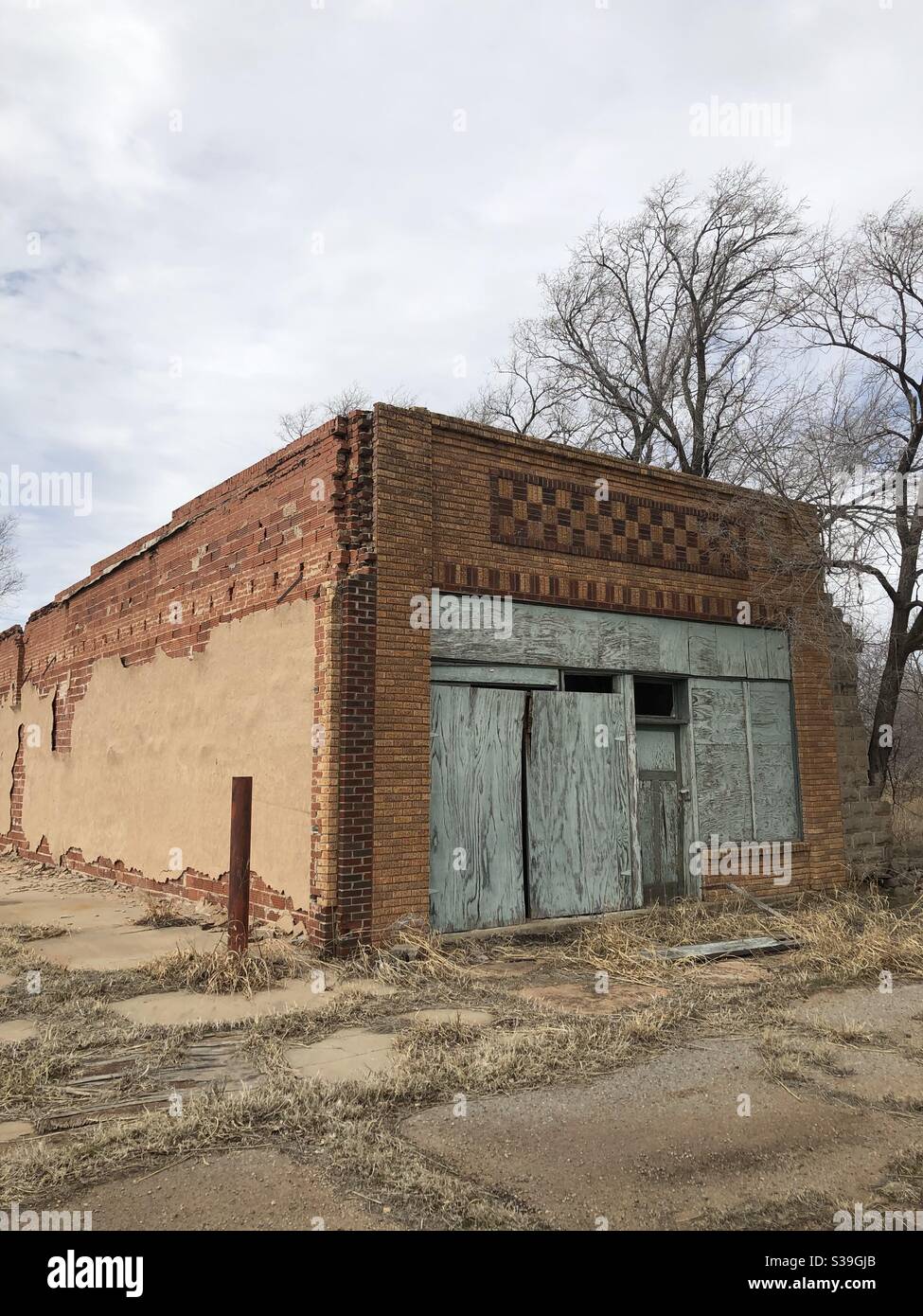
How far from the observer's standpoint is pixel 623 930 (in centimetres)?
914

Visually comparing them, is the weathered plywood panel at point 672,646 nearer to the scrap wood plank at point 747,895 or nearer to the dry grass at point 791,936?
the scrap wood plank at point 747,895

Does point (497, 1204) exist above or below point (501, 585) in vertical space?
below

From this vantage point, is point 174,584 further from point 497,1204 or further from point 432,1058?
point 497,1204

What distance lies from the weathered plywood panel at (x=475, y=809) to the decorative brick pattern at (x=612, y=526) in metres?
1.82

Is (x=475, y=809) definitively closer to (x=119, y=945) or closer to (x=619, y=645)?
(x=619, y=645)

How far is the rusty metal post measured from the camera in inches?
300

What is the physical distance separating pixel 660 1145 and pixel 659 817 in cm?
654

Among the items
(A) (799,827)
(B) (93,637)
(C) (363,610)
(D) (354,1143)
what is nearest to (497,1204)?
(D) (354,1143)

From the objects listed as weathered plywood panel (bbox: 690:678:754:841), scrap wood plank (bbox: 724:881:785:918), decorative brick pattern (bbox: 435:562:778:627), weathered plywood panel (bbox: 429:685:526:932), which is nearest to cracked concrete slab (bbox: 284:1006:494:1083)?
weathered plywood panel (bbox: 429:685:526:932)

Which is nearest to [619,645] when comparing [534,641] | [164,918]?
[534,641]

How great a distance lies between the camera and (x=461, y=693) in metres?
9.18

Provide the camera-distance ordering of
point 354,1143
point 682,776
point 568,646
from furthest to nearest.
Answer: point 682,776 < point 568,646 < point 354,1143
